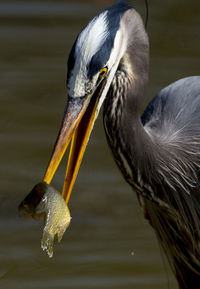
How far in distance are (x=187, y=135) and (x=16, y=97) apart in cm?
189

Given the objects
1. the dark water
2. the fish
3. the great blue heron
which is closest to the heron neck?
the great blue heron

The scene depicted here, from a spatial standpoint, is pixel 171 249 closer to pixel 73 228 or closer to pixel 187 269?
pixel 187 269

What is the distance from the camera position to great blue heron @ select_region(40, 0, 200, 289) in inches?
94.4

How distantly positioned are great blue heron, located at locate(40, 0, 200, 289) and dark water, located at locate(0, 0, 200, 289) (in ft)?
1.08

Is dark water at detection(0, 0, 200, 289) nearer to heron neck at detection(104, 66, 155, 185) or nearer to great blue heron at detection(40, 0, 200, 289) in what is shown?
great blue heron at detection(40, 0, 200, 289)

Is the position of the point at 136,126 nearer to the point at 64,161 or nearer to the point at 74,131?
the point at 74,131

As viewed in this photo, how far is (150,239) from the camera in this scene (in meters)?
3.56

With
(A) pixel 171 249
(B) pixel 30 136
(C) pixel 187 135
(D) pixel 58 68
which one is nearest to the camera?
(C) pixel 187 135

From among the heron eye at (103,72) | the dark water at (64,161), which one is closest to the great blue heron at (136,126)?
the heron eye at (103,72)

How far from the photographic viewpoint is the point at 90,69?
2379mm

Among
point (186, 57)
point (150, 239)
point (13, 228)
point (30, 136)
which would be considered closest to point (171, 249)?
point (150, 239)

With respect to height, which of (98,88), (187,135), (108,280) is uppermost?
(98,88)

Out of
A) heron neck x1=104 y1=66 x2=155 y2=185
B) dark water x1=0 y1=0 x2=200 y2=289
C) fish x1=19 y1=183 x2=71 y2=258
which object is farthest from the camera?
dark water x1=0 y1=0 x2=200 y2=289

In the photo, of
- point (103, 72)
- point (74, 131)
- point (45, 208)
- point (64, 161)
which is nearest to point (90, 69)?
point (103, 72)
